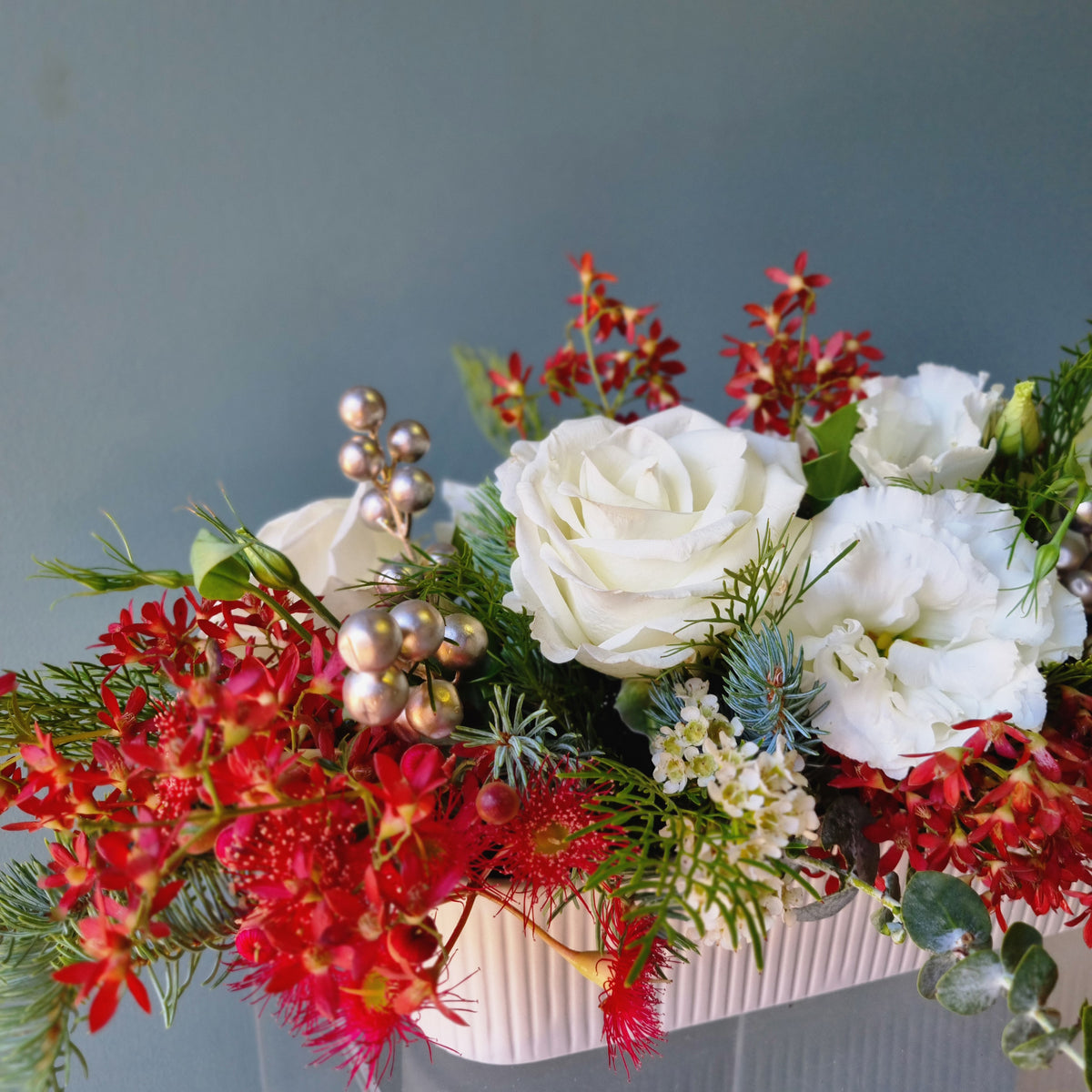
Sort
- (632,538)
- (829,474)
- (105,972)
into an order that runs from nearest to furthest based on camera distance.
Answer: (105,972), (632,538), (829,474)

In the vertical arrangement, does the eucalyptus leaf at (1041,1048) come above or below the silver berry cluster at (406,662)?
below

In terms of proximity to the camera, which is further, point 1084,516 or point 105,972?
point 1084,516

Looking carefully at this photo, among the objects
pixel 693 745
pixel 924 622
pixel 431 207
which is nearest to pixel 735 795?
pixel 693 745

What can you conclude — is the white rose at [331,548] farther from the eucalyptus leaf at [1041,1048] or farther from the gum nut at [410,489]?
the eucalyptus leaf at [1041,1048]

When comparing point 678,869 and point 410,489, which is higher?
point 410,489

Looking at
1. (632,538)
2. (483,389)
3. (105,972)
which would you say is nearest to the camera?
(105,972)

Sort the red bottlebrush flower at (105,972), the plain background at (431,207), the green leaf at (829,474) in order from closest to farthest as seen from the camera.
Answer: the red bottlebrush flower at (105,972), the green leaf at (829,474), the plain background at (431,207)

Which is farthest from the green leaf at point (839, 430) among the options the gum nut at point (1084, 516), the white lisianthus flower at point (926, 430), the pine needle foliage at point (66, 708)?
the pine needle foliage at point (66, 708)

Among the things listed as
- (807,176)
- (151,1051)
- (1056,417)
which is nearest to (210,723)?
(151,1051)

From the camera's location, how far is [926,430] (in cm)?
47

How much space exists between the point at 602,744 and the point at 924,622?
0.50 ft

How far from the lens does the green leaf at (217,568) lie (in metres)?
0.30

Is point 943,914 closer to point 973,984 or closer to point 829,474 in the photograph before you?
point 973,984

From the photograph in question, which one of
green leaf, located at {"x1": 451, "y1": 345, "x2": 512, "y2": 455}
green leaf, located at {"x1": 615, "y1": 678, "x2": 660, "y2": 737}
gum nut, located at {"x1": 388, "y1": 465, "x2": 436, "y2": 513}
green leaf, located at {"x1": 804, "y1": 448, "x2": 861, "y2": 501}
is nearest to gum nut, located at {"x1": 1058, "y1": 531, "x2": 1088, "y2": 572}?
green leaf, located at {"x1": 804, "y1": 448, "x2": 861, "y2": 501}
